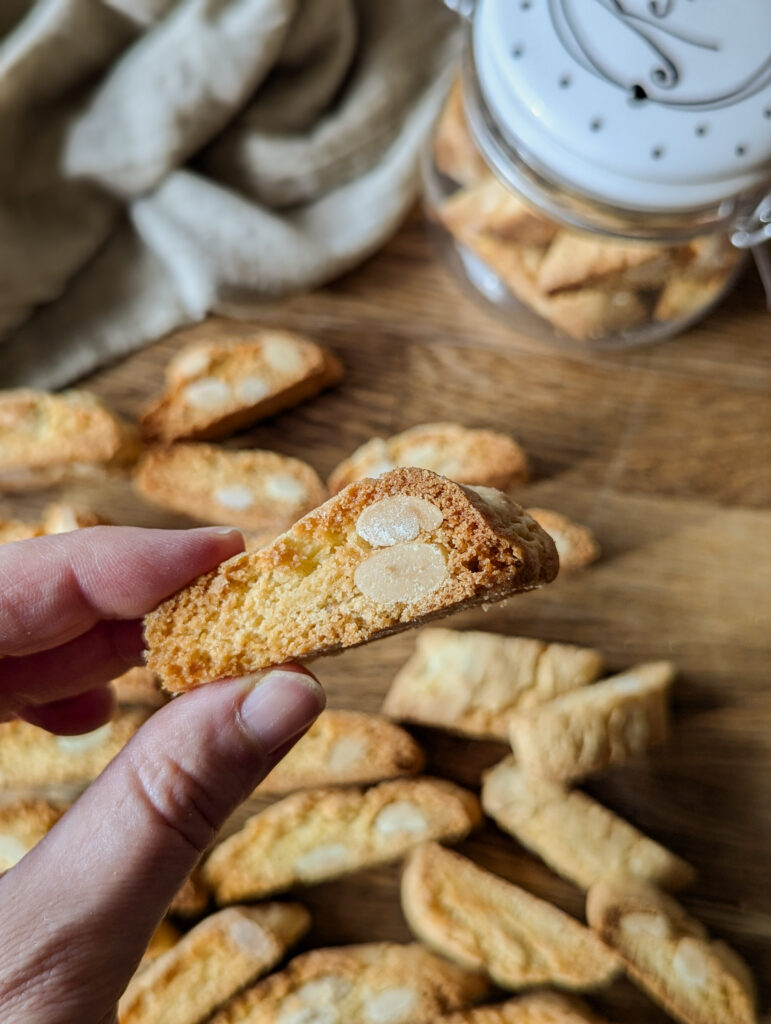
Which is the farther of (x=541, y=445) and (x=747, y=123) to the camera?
(x=541, y=445)

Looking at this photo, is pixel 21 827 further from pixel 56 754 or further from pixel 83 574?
pixel 83 574

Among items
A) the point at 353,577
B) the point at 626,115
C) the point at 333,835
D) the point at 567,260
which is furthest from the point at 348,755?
the point at 626,115

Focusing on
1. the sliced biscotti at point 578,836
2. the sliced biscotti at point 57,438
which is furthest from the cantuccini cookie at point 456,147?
the sliced biscotti at point 578,836

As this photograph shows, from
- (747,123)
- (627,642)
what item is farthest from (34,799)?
(747,123)

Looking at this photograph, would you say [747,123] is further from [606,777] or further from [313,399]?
[606,777]

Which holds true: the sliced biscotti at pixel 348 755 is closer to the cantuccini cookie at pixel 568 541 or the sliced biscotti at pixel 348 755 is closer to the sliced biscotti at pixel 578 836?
the sliced biscotti at pixel 578 836

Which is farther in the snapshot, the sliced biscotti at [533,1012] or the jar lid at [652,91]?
the sliced biscotti at [533,1012]
